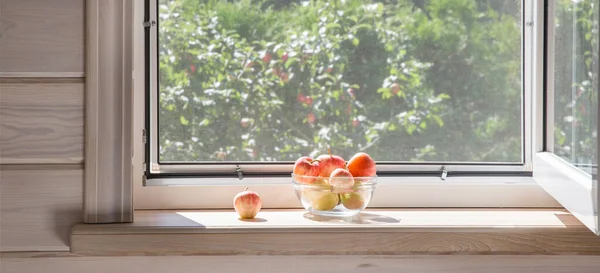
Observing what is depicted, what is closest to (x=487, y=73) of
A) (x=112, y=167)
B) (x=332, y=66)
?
(x=332, y=66)

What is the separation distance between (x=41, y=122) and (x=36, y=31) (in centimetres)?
20

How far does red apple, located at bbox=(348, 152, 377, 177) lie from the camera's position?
6.21ft

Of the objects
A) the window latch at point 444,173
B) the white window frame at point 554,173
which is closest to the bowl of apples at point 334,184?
the window latch at point 444,173

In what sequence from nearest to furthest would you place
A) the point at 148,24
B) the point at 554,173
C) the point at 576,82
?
the point at 576,82 → the point at 554,173 → the point at 148,24

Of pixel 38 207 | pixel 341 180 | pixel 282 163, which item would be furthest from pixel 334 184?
pixel 38 207

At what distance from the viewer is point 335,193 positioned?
185cm

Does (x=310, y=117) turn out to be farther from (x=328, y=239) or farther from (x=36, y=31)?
(x=36, y=31)

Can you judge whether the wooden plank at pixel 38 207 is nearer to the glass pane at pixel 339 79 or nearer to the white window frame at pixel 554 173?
the glass pane at pixel 339 79

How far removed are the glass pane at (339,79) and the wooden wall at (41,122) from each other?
275 millimetres

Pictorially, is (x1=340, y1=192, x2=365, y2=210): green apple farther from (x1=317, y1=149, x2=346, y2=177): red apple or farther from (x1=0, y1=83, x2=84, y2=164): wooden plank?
(x1=0, y1=83, x2=84, y2=164): wooden plank

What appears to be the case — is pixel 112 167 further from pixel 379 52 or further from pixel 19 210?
pixel 379 52

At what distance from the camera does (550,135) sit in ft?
6.07

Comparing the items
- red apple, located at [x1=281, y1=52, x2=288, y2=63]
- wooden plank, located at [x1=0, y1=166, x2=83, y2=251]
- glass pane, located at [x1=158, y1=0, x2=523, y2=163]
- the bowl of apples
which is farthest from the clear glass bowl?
wooden plank, located at [x1=0, y1=166, x2=83, y2=251]

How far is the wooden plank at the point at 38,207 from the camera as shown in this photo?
1833 millimetres
